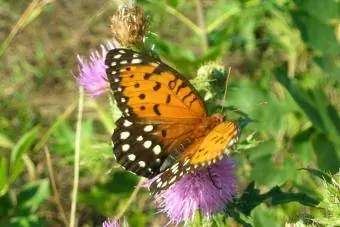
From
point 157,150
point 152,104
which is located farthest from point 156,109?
point 157,150

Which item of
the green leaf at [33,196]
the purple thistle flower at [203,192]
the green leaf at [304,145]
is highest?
the purple thistle flower at [203,192]

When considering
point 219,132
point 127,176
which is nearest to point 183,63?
point 127,176

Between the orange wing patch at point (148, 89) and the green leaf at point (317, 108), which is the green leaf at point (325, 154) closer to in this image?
the green leaf at point (317, 108)

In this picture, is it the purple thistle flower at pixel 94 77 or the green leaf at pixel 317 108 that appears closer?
the green leaf at pixel 317 108

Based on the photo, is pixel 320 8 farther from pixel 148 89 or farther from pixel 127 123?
pixel 127 123

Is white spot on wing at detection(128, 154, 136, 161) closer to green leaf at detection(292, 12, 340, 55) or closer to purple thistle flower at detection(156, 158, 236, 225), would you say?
purple thistle flower at detection(156, 158, 236, 225)

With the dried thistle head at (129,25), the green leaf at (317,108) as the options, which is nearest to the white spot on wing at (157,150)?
the dried thistle head at (129,25)

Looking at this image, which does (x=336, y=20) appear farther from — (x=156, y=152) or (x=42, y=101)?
(x=42, y=101)
